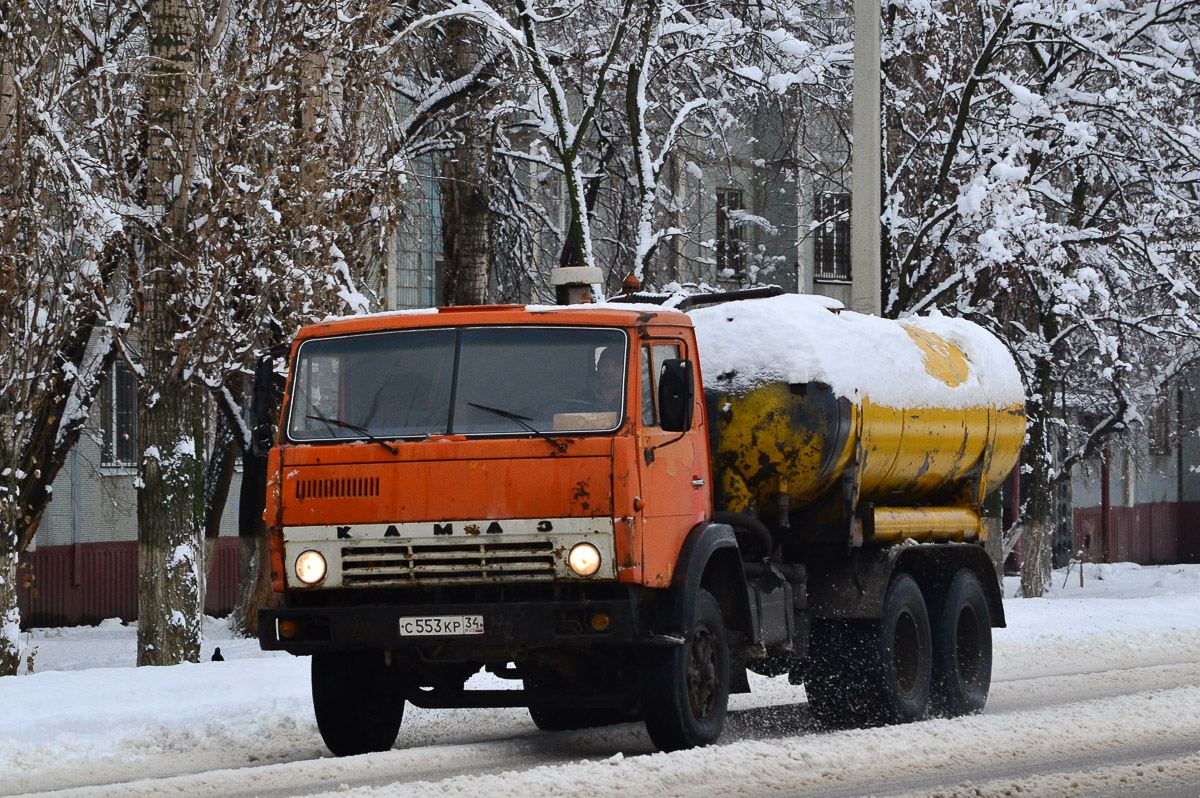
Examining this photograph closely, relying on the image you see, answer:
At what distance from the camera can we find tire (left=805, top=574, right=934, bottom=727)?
12195 millimetres

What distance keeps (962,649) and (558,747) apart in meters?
3.83

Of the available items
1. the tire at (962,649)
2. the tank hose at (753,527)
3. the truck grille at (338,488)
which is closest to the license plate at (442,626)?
the truck grille at (338,488)

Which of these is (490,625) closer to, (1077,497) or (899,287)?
(899,287)

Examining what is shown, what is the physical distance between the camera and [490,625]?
9.34 m

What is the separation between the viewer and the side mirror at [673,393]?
32.0 feet

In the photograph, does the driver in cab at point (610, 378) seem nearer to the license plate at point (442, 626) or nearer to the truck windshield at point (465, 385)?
the truck windshield at point (465, 385)

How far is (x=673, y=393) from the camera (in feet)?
32.0

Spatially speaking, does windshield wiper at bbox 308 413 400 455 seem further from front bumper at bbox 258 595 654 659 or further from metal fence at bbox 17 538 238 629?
metal fence at bbox 17 538 238 629

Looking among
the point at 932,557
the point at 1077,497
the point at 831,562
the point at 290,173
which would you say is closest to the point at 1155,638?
the point at 932,557

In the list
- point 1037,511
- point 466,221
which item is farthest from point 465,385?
point 1037,511

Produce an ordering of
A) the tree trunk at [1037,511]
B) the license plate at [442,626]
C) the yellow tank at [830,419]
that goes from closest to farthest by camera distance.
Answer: the license plate at [442,626], the yellow tank at [830,419], the tree trunk at [1037,511]

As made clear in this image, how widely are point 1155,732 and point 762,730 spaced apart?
7.77 feet

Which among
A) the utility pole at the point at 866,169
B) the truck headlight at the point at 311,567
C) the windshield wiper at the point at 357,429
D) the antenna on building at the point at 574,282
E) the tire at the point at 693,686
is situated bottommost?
the tire at the point at 693,686

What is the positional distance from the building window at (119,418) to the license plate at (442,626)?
17726 mm
